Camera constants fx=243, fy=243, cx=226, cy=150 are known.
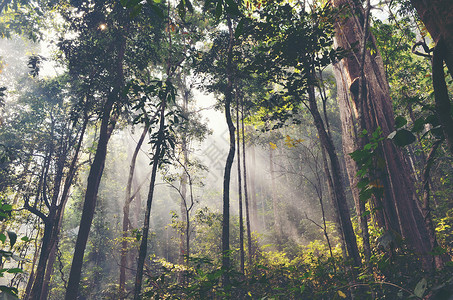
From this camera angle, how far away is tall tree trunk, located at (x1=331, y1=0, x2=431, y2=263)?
4.60m

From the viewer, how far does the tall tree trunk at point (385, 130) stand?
4.60m

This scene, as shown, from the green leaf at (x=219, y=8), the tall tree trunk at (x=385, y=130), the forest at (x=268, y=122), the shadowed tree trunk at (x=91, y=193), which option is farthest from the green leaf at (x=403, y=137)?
the shadowed tree trunk at (x=91, y=193)

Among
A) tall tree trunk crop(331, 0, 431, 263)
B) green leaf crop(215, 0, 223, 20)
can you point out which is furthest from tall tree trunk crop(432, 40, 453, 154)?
tall tree trunk crop(331, 0, 431, 263)

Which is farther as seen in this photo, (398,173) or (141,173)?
(141,173)

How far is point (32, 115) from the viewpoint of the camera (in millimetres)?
13344

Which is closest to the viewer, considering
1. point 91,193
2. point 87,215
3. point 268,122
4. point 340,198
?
point 340,198

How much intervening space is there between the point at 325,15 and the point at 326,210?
65.0ft

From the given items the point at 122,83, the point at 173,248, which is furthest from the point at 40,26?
the point at 173,248

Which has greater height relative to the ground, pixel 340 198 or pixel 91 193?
pixel 91 193

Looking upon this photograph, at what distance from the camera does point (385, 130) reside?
206 inches

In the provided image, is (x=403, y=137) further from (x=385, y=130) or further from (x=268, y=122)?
(x=385, y=130)

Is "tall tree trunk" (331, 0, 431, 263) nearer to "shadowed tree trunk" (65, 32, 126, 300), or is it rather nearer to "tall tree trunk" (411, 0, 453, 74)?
"tall tree trunk" (411, 0, 453, 74)

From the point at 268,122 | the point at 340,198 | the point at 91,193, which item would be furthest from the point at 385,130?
the point at 91,193

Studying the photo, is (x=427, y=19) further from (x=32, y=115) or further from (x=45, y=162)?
(x=32, y=115)
